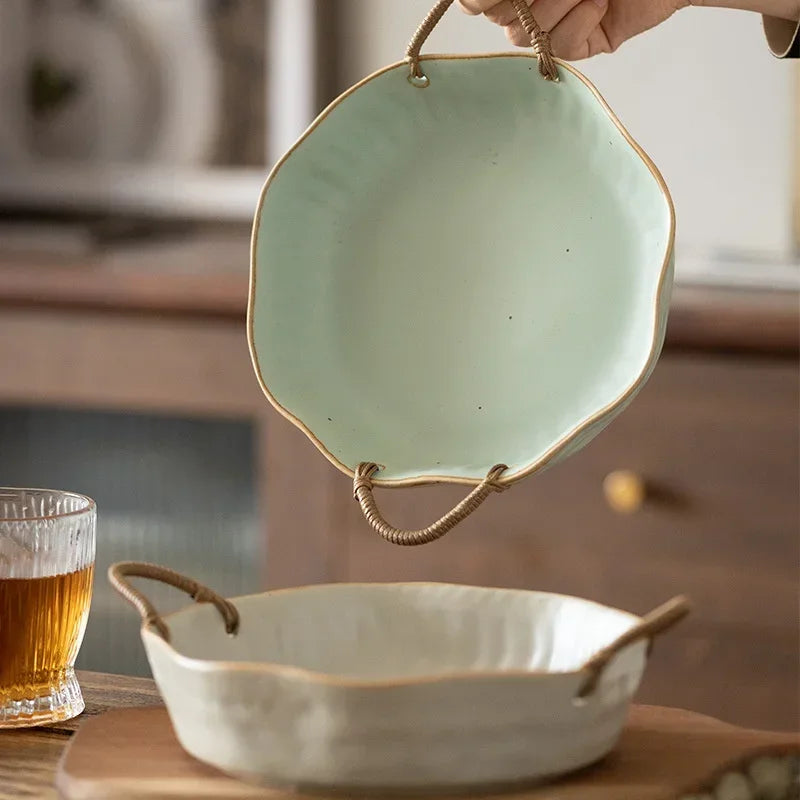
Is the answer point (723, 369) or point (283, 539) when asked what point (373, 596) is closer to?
point (723, 369)

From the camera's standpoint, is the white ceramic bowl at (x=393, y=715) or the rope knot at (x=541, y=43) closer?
the white ceramic bowl at (x=393, y=715)

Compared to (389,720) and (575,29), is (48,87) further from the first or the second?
(389,720)

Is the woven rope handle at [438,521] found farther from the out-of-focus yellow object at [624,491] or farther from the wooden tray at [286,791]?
the out-of-focus yellow object at [624,491]

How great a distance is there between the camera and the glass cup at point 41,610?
75 centimetres

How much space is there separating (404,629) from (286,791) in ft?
0.47

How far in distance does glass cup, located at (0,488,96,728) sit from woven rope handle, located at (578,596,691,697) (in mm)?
291

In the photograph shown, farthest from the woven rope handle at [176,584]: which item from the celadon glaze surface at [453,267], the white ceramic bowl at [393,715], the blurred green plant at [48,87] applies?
the blurred green plant at [48,87]

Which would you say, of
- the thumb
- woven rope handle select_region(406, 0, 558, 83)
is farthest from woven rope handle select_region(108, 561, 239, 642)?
the thumb

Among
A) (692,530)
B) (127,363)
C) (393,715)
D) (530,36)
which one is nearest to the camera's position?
(393,715)

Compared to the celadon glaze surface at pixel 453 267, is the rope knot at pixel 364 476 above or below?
below

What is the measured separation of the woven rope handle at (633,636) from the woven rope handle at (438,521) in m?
0.12

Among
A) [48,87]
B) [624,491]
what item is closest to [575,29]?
[624,491]

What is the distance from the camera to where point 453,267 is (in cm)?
88

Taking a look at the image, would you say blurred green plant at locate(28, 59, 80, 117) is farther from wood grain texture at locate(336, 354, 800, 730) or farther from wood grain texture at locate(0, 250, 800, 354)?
wood grain texture at locate(336, 354, 800, 730)
